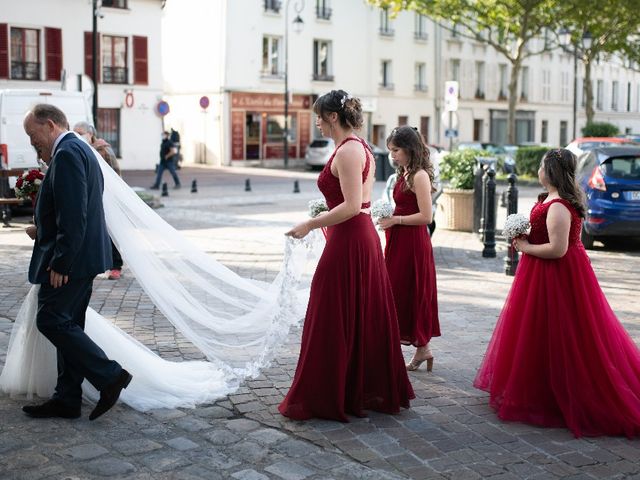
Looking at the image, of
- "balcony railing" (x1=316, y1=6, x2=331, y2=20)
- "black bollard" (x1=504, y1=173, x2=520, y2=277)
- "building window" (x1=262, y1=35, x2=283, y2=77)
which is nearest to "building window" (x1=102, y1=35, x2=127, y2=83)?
"building window" (x1=262, y1=35, x2=283, y2=77)

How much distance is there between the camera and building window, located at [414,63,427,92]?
52.7 metres

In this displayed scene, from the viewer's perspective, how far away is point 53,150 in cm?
526

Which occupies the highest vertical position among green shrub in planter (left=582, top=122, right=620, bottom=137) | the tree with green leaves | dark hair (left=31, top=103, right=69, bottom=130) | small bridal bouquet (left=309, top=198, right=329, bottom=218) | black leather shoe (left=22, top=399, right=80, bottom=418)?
the tree with green leaves

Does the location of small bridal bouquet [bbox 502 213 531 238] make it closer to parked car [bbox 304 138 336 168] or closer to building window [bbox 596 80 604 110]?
parked car [bbox 304 138 336 168]

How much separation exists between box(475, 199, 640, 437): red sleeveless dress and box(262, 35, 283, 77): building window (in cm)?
3998

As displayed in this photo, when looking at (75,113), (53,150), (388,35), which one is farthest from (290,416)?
(388,35)

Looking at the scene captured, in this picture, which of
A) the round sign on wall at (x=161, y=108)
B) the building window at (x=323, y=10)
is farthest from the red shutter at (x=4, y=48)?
the building window at (x=323, y=10)

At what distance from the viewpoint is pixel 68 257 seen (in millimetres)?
5039

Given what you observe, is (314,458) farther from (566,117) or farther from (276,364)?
(566,117)

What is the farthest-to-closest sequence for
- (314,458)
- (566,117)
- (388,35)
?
(566,117), (388,35), (314,458)

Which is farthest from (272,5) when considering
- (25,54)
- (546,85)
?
(546,85)

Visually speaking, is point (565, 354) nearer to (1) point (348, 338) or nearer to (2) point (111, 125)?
(1) point (348, 338)

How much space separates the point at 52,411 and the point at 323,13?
4335 cm

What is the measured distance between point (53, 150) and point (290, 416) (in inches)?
80.9
